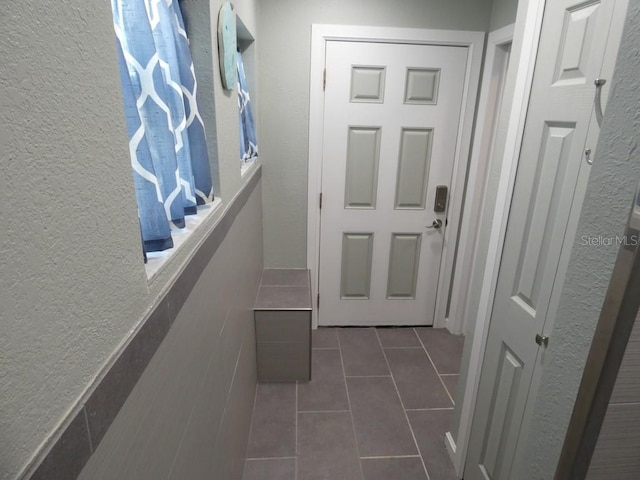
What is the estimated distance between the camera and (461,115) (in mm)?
2445

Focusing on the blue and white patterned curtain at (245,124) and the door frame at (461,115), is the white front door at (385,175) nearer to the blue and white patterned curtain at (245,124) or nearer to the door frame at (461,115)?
the door frame at (461,115)

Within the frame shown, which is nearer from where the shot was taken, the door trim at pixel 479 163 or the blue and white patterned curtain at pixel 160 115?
the blue and white patterned curtain at pixel 160 115

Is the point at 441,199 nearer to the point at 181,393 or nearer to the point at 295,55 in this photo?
the point at 295,55

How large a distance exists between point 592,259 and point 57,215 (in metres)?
0.83

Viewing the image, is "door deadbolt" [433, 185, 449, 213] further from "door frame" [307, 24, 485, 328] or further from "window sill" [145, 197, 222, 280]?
"window sill" [145, 197, 222, 280]

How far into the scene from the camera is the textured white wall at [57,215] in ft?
1.12

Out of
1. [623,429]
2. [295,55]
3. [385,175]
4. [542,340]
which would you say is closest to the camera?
[623,429]

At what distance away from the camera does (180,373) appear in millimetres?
843

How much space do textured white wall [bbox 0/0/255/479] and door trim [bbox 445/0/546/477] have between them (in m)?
1.25

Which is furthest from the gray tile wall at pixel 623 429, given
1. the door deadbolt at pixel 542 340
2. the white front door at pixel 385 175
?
the white front door at pixel 385 175

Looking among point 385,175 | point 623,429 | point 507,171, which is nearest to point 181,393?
point 623,429

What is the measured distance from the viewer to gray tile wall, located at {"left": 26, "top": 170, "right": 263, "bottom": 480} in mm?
482

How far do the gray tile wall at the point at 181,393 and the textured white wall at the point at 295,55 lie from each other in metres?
0.84

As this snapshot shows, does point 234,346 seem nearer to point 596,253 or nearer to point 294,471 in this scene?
point 294,471
